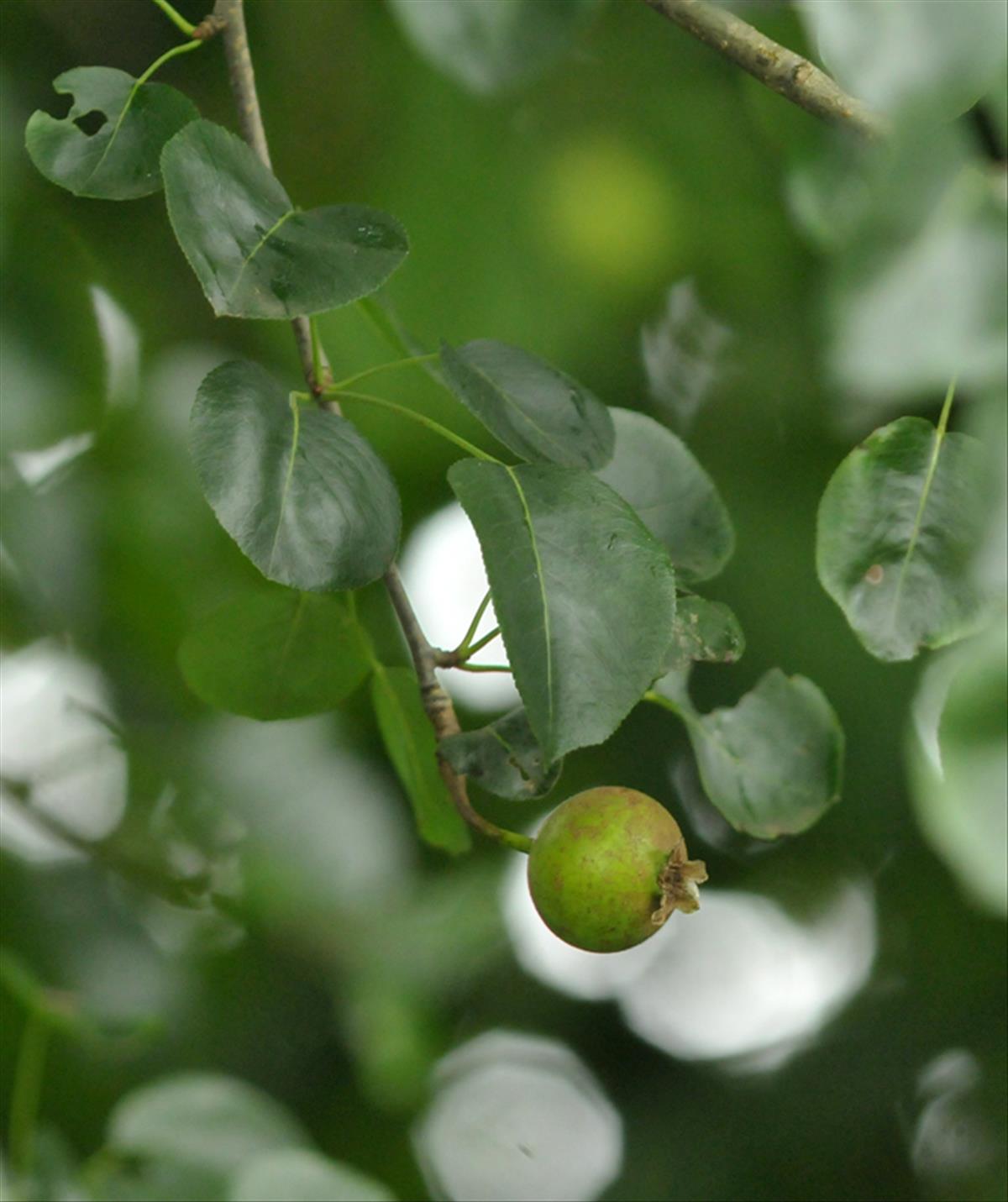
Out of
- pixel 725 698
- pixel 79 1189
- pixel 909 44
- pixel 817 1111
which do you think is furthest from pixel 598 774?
pixel 909 44

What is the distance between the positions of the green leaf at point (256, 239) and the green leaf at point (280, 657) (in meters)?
0.24

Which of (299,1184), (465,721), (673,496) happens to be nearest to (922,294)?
(673,496)

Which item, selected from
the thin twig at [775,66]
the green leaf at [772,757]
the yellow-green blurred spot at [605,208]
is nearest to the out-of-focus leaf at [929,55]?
the thin twig at [775,66]

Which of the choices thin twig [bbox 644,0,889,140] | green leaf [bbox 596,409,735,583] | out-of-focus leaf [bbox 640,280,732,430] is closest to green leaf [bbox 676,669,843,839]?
green leaf [bbox 596,409,735,583]

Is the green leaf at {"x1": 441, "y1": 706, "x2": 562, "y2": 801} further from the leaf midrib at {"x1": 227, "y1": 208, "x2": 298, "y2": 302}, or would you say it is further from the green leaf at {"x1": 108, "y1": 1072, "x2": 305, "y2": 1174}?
the green leaf at {"x1": 108, "y1": 1072, "x2": 305, "y2": 1174}

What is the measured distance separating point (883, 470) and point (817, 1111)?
1.52 m

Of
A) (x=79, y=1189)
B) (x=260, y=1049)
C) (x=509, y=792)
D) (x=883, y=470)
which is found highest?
(x=883, y=470)

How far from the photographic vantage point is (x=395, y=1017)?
5.59ft

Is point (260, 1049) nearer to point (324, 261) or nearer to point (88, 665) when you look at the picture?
point (88, 665)

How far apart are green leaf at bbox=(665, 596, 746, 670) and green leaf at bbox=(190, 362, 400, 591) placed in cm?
14

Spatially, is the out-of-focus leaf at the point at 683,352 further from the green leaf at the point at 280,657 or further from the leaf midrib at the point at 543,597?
the leaf midrib at the point at 543,597

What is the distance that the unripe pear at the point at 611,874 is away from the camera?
589 mm

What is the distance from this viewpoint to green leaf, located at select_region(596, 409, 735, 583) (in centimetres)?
74

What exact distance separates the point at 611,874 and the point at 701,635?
4.9 inches
